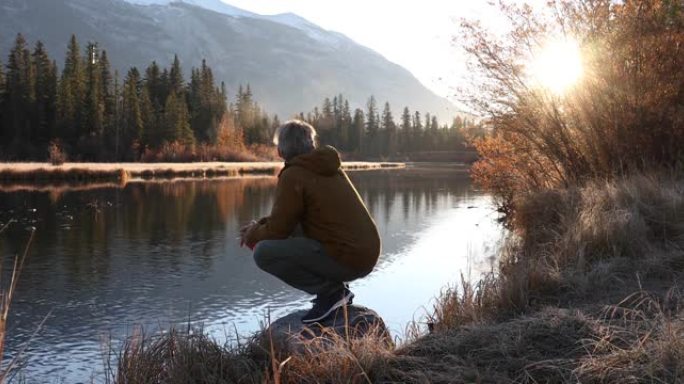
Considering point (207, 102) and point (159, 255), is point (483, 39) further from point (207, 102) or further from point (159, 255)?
point (207, 102)

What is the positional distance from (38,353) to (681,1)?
427 inches

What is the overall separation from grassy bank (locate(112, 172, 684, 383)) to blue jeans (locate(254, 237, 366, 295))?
67 centimetres

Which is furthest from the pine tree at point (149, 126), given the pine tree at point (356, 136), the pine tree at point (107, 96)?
the pine tree at point (356, 136)

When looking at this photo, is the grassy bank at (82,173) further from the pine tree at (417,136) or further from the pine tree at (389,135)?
the pine tree at (417,136)

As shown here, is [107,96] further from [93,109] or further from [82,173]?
[82,173]

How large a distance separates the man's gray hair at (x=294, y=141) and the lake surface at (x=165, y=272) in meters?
1.52

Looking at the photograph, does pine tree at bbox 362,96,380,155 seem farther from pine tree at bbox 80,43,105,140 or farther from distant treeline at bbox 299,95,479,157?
pine tree at bbox 80,43,105,140

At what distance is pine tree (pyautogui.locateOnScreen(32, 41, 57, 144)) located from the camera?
59844 millimetres

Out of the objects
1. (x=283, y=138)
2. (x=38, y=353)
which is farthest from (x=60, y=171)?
(x=283, y=138)

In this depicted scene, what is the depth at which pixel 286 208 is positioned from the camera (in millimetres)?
4391

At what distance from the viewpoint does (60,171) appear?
1282 inches

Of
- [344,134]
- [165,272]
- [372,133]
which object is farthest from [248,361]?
[372,133]

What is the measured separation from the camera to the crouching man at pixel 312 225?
4.39m

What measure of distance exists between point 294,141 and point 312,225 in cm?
60
